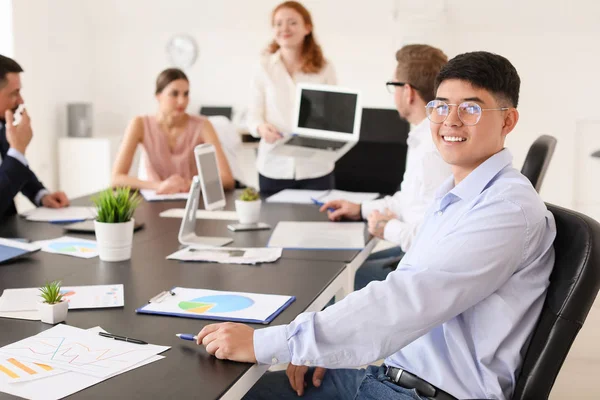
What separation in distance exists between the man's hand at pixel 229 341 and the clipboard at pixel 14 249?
2.98 feet

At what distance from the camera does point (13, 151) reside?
9.06 ft

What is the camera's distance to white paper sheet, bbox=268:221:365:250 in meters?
2.39

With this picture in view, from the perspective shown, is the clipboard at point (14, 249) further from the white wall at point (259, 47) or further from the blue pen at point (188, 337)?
the white wall at point (259, 47)

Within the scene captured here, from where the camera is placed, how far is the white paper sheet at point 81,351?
4.37 ft

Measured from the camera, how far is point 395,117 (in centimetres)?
412

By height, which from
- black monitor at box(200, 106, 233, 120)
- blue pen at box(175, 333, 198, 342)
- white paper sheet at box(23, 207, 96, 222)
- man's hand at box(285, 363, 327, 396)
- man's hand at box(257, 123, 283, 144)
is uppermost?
man's hand at box(257, 123, 283, 144)

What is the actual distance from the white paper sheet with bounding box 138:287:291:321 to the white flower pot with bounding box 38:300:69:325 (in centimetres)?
18

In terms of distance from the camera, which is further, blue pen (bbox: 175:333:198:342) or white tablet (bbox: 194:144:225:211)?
white tablet (bbox: 194:144:225:211)

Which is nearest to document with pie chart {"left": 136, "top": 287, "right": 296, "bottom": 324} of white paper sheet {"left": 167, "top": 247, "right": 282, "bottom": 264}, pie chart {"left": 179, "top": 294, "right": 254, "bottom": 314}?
pie chart {"left": 179, "top": 294, "right": 254, "bottom": 314}

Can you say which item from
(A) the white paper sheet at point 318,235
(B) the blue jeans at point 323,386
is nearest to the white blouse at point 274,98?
(A) the white paper sheet at point 318,235

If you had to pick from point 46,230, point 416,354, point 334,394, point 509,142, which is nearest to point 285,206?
point 46,230

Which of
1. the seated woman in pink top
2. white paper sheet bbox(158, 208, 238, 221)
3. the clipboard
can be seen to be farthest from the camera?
the seated woman in pink top

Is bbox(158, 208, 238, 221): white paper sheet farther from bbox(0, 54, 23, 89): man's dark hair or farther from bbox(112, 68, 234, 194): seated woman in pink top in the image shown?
bbox(0, 54, 23, 89): man's dark hair

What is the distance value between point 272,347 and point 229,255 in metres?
0.83
